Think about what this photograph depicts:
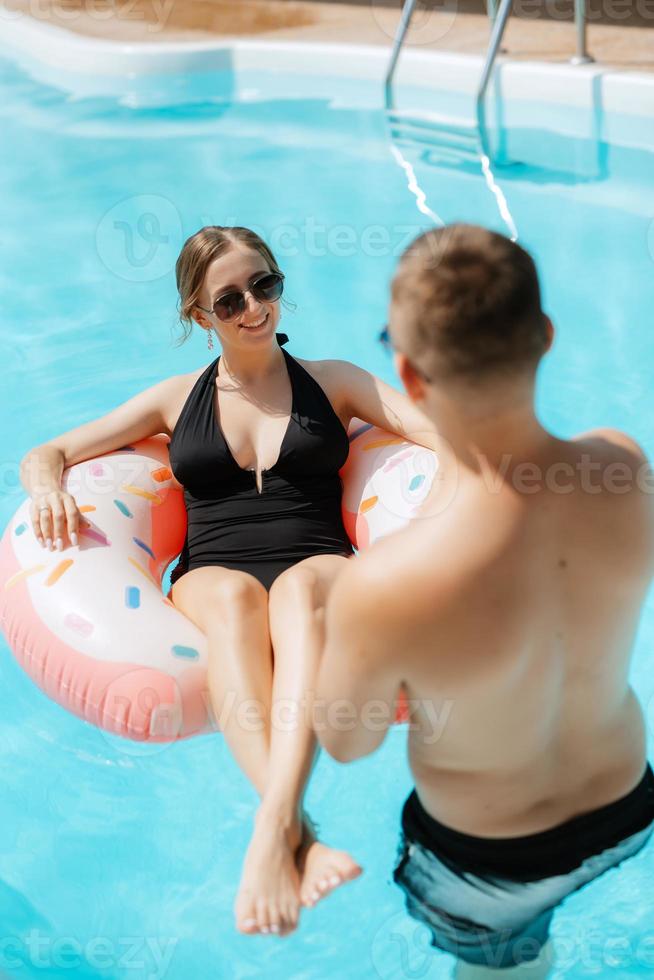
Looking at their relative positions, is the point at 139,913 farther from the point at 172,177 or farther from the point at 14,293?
the point at 172,177

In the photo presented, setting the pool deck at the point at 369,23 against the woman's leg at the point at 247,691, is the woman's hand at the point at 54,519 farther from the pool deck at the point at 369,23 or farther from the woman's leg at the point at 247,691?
the pool deck at the point at 369,23

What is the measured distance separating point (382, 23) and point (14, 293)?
14.7ft

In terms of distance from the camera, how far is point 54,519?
104 inches

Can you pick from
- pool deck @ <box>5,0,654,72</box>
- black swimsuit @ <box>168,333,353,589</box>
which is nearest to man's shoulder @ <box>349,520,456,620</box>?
black swimsuit @ <box>168,333,353,589</box>

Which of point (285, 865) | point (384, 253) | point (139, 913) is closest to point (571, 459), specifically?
point (285, 865)

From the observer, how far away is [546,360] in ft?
16.0

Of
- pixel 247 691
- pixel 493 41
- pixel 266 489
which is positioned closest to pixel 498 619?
pixel 247 691

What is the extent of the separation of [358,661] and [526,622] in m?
0.22

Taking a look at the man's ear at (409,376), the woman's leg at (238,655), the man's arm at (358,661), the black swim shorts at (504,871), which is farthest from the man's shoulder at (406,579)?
the woman's leg at (238,655)

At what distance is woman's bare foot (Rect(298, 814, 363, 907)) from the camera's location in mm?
1870

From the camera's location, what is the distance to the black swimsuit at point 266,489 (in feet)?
9.11

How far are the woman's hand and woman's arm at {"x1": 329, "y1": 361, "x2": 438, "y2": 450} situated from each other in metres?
0.76

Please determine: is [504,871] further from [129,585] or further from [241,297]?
[241,297]

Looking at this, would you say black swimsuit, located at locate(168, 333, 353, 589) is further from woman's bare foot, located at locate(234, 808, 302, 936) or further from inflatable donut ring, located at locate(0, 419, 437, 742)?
woman's bare foot, located at locate(234, 808, 302, 936)
